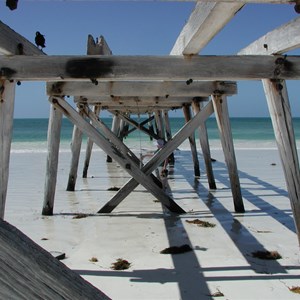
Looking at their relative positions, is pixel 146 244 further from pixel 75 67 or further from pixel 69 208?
pixel 69 208

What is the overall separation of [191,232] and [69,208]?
7.36 ft

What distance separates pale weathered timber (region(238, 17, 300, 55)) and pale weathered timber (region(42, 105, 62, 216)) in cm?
298

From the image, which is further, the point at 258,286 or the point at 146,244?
the point at 146,244

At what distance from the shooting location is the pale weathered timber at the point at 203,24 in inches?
86.5

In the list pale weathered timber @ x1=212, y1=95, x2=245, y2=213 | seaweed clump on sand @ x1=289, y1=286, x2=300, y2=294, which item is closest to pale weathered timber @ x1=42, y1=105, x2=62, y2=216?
pale weathered timber @ x1=212, y1=95, x2=245, y2=213

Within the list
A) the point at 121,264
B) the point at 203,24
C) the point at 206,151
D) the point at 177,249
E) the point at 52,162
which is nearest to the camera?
the point at 203,24

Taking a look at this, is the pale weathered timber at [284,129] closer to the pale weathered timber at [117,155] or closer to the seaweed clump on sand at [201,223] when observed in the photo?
the seaweed clump on sand at [201,223]

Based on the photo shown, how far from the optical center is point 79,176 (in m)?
10.4

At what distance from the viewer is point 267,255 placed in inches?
142

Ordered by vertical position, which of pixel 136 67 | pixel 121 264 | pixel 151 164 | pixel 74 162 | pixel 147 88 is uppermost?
pixel 147 88

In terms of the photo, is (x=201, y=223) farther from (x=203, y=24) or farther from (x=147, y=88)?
(x=203, y=24)

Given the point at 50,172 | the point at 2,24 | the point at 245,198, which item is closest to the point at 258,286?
the point at 2,24

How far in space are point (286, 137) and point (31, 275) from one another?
329 cm

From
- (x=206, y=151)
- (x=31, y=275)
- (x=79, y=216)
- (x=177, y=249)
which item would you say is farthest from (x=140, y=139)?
(x=31, y=275)
